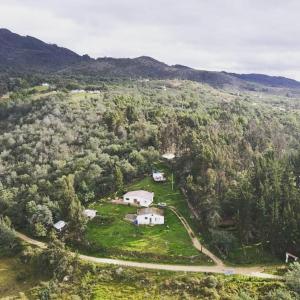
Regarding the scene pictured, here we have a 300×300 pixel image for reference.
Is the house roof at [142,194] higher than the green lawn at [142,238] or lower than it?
higher

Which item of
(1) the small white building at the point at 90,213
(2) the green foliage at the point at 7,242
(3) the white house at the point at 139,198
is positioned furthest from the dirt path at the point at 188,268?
(3) the white house at the point at 139,198

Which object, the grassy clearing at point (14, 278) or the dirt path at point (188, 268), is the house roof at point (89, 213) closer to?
the dirt path at point (188, 268)

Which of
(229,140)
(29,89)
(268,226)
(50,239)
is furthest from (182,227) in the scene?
(29,89)

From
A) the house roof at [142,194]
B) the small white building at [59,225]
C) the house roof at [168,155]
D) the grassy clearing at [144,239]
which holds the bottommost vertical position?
the small white building at [59,225]

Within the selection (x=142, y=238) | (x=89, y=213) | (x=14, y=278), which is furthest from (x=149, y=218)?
(x=14, y=278)

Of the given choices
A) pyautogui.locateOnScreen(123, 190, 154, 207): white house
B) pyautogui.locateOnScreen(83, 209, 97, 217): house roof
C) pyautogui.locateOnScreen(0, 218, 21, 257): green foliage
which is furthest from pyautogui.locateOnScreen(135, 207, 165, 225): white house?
pyautogui.locateOnScreen(0, 218, 21, 257): green foliage

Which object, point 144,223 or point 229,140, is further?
point 229,140

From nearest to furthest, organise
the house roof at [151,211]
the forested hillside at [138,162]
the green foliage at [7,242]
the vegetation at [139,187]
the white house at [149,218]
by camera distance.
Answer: the vegetation at [139,187]
the forested hillside at [138,162]
the green foliage at [7,242]
the white house at [149,218]
the house roof at [151,211]

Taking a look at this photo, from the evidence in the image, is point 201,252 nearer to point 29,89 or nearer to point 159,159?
point 159,159

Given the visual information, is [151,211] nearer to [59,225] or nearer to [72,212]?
[72,212]
